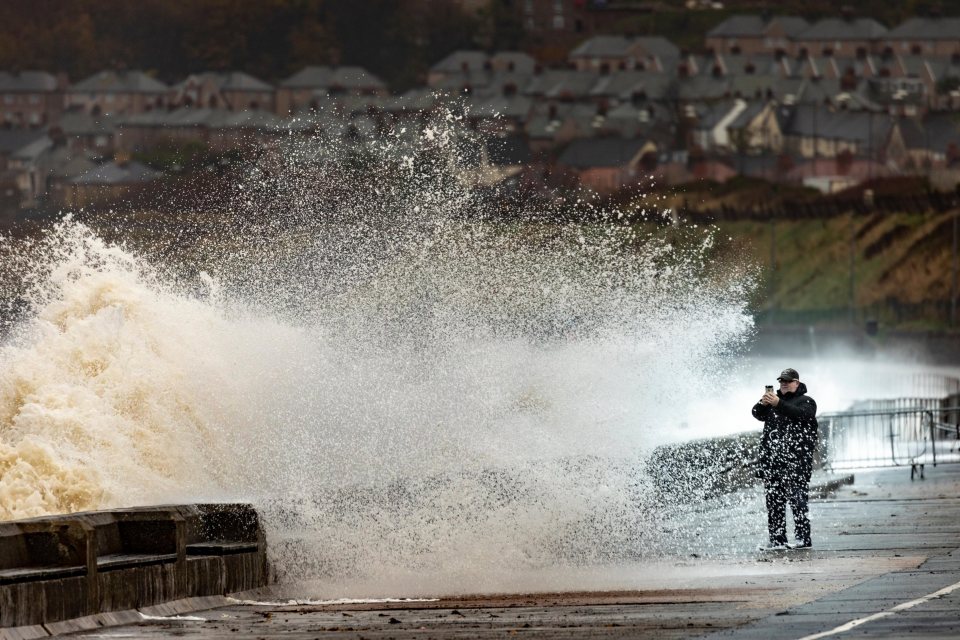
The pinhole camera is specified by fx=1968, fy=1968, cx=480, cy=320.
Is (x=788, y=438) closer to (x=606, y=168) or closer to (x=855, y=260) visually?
(x=855, y=260)

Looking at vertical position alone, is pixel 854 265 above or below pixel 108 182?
below

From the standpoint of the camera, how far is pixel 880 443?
33594 mm

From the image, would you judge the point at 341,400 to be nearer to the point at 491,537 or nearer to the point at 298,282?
the point at 491,537

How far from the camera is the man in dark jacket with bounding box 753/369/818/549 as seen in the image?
1914 centimetres

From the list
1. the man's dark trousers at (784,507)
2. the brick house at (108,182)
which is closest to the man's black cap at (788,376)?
the man's dark trousers at (784,507)

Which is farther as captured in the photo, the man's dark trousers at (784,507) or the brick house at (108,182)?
the brick house at (108,182)

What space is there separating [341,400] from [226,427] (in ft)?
5.15

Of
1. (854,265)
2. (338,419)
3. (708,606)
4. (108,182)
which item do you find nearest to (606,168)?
(108,182)

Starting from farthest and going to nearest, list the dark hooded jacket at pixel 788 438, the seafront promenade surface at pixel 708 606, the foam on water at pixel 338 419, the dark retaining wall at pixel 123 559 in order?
the dark hooded jacket at pixel 788 438, the foam on water at pixel 338 419, the dark retaining wall at pixel 123 559, the seafront promenade surface at pixel 708 606

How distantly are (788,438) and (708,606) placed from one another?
4.62m

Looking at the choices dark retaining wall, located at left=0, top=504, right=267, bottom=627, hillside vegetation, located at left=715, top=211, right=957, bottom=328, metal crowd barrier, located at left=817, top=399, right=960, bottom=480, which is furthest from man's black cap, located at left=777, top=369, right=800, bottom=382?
hillside vegetation, located at left=715, top=211, right=957, bottom=328

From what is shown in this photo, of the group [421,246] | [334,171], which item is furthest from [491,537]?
[334,171]

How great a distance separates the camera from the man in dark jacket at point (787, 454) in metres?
19.1

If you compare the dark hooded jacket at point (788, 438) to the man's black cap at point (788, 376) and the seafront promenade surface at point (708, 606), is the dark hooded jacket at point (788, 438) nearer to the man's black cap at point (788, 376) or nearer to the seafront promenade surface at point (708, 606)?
the man's black cap at point (788, 376)
